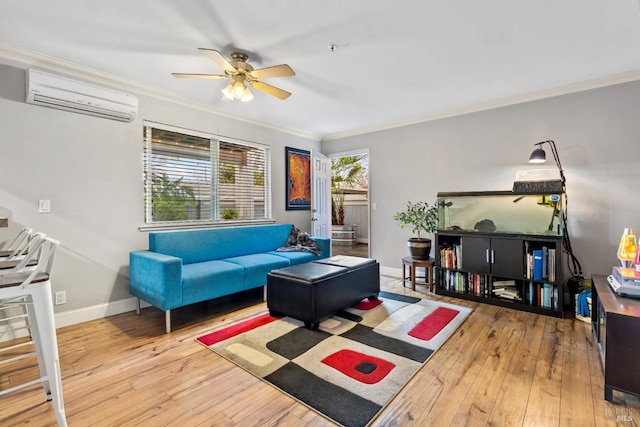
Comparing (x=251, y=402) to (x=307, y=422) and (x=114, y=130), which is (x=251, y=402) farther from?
(x=114, y=130)

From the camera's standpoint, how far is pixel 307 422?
1.51m

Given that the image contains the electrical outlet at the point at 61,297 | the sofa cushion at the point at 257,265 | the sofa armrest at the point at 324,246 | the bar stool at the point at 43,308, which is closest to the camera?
the bar stool at the point at 43,308

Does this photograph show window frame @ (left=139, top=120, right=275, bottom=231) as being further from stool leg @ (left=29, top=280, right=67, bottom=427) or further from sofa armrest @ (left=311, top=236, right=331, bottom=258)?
stool leg @ (left=29, top=280, right=67, bottom=427)

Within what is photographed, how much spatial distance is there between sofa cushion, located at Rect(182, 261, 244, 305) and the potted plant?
217 centimetres

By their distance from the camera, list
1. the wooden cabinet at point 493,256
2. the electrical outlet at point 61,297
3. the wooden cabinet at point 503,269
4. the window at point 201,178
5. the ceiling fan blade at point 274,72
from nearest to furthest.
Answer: the ceiling fan blade at point 274,72 → the electrical outlet at point 61,297 → the wooden cabinet at point 503,269 → the wooden cabinet at point 493,256 → the window at point 201,178

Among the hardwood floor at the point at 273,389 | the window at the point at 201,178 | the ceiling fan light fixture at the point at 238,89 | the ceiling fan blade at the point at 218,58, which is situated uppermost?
the ceiling fan blade at the point at 218,58

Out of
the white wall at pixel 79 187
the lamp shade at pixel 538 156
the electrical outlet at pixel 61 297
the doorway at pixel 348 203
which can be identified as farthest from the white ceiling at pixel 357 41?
the doorway at pixel 348 203

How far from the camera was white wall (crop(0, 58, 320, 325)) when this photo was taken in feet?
8.16

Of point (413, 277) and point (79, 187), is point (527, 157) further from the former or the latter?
point (79, 187)

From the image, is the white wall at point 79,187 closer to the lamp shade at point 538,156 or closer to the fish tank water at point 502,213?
the fish tank water at point 502,213

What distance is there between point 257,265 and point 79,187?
1843 mm

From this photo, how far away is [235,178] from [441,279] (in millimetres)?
3039

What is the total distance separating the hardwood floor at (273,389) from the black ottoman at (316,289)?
0.74m

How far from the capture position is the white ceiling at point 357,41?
193cm
